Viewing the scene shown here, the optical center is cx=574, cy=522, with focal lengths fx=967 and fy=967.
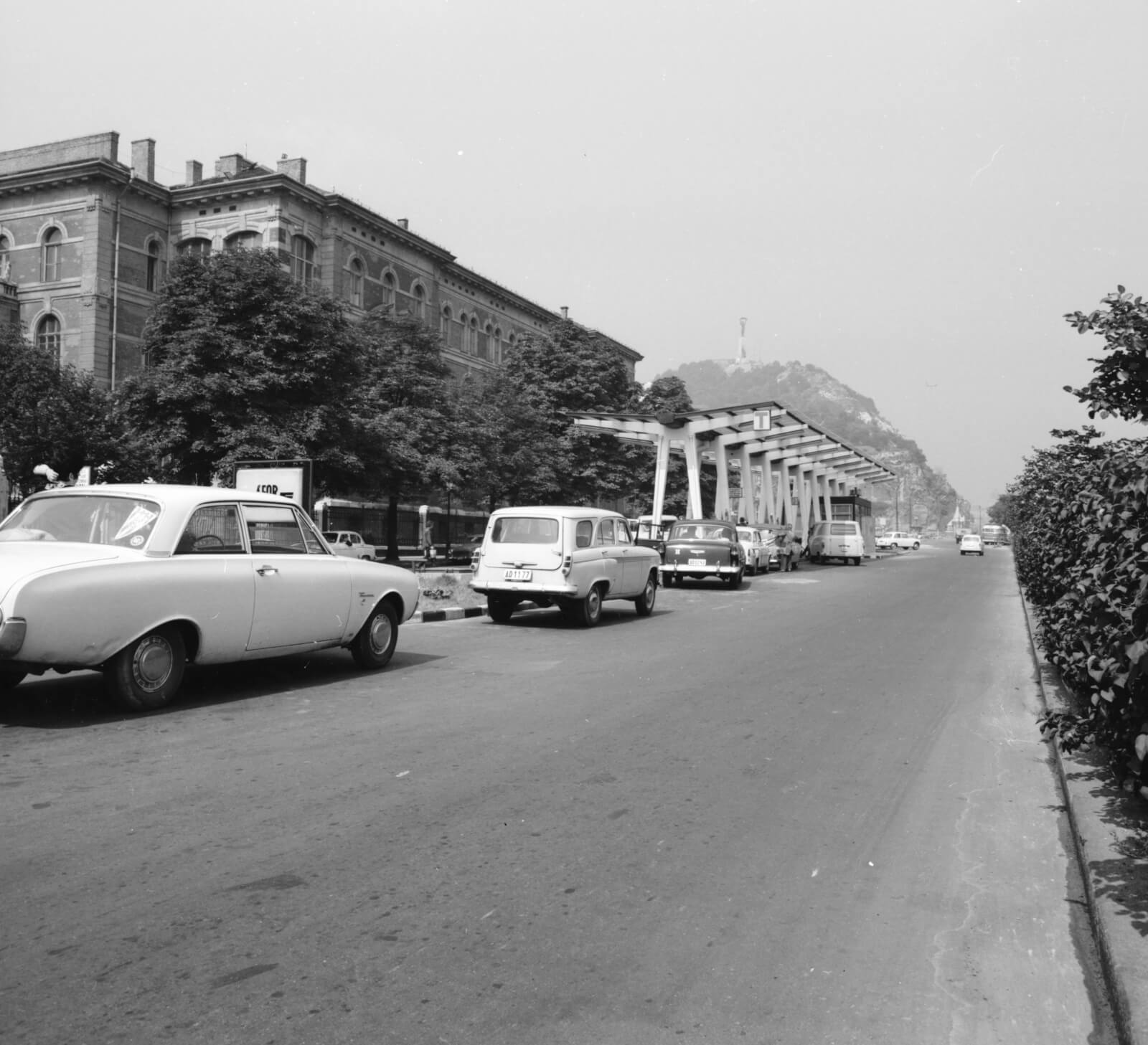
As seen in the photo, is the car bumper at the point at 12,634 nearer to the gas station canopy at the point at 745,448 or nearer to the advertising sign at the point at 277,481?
the advertising sign at the point at 277,481

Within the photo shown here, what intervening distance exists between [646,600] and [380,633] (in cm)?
745

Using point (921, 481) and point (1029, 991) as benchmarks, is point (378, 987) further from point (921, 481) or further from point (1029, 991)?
point (921, 481)

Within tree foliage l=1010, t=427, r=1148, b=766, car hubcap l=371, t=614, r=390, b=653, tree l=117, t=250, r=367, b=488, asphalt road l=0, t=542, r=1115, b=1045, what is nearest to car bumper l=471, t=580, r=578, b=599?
car hubcap l=371, t=614, r=390, b=653

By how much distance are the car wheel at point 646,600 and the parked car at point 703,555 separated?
24.0 ft

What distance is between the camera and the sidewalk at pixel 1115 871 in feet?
9.38

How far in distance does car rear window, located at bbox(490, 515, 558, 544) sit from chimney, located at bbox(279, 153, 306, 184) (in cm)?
3916

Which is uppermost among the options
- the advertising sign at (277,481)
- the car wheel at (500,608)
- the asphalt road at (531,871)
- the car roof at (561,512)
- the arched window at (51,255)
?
the arched window at (51,255)

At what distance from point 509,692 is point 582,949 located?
16.8ft

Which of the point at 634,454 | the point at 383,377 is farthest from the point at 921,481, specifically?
the point at 383,377

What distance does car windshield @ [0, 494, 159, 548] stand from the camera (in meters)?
7.12

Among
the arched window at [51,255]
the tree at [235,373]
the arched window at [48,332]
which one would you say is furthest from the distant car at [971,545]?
the arched window at [51,255]

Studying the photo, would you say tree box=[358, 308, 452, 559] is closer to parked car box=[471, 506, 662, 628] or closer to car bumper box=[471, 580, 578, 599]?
parked car box=[471, 506, 662, 628]

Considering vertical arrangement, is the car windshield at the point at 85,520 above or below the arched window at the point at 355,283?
below

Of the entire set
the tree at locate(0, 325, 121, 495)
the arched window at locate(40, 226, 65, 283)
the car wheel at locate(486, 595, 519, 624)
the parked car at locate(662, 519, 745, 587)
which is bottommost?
the car wheel at locate(486, 595, 519, 624)
